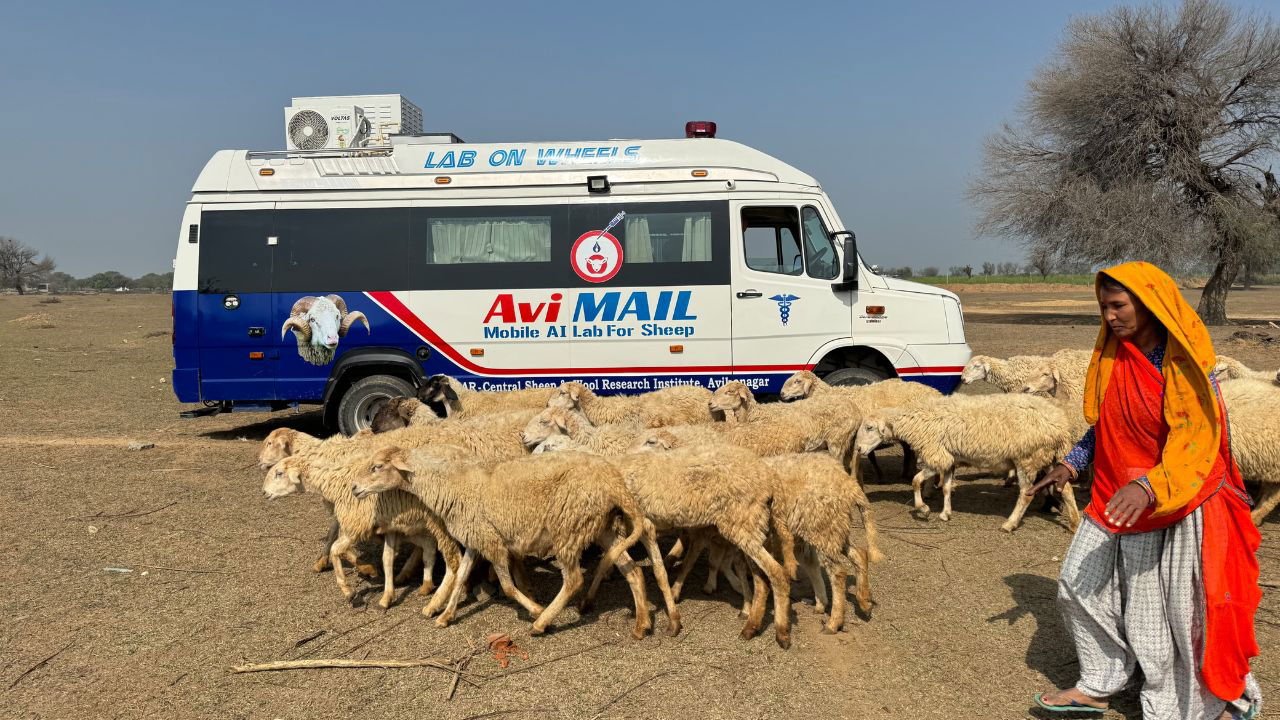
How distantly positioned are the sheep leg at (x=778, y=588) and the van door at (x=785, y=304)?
16.5ft

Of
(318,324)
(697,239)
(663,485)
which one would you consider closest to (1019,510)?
(663,485)

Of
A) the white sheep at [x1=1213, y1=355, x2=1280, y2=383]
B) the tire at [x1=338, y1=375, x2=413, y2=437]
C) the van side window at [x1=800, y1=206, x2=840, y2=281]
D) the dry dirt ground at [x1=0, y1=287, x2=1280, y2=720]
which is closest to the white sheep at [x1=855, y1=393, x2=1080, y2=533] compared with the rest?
the dry dirt ground at [x1=0, y1=287, x2=1280, y2=720]

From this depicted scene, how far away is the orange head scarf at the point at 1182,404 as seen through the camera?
3.65 meters

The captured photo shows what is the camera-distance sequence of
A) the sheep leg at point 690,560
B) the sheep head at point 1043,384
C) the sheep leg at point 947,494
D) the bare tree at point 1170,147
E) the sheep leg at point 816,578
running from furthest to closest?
the bare tree at point 1170,147 → the sheep head at point 1043,384 → the sheep leg at point 947,494 → the sheep leg at point 690,560 → the sheep leg at point 816,578

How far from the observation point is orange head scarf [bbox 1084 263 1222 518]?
3.65 metres

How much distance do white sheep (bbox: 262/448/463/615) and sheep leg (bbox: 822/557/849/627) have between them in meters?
2.46

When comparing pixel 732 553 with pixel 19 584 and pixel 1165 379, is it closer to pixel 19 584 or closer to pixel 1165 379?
pixel 1165 379

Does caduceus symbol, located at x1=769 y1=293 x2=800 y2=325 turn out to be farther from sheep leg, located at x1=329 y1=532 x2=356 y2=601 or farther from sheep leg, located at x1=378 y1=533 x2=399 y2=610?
sheep leg, located at x1=329 y1=532 x2=356 y2=601

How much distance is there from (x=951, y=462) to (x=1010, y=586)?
1633 millimetres

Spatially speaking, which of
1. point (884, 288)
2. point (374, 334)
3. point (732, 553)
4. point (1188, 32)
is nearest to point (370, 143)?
point (374, 334)

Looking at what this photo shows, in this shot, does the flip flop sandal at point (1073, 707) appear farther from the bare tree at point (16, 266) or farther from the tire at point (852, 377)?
the bare tree at point (16, 266)

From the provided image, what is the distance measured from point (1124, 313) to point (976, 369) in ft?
21.5

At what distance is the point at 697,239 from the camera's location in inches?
397

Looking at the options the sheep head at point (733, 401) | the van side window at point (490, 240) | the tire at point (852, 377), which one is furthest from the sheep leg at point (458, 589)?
the tire at point (852, 377)
